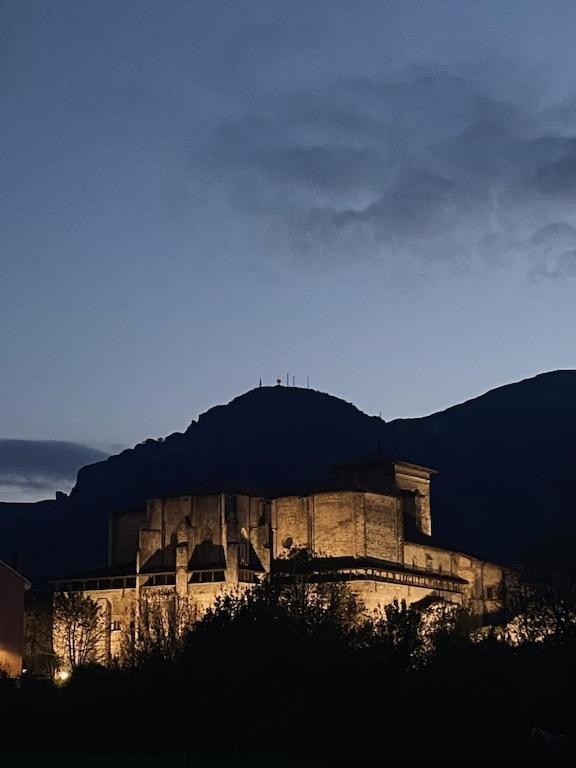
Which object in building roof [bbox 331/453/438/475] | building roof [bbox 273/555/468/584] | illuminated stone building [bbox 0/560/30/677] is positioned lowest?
illuminated stone building [bbox 0/560/30/677]

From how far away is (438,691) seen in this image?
3341 centimetres

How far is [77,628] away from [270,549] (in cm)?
1238

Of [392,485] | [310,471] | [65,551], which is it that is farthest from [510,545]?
[392,485]

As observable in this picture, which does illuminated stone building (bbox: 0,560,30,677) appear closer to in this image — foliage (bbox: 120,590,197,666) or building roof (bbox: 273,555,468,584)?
foliage (bbox: 120,590,197,666)

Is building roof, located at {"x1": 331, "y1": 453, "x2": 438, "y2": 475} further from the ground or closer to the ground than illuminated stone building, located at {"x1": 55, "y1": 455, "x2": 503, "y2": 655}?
further from the ground

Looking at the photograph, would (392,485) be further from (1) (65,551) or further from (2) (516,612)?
(1) (65,551)

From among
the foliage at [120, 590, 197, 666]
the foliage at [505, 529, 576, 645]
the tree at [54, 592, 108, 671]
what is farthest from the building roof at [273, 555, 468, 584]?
the tree at [54, 592, 108, 671]

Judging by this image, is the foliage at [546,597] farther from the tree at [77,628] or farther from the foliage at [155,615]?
the tree at [77,628]

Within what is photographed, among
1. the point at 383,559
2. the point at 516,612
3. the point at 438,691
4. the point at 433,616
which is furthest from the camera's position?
the point at 383,559

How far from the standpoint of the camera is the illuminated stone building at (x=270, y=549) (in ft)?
272

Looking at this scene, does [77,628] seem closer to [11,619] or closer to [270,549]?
[270,549]

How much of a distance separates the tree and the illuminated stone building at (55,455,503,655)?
1.05m

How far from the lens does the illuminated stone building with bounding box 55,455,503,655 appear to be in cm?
8300

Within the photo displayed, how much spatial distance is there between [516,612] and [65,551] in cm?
11551
